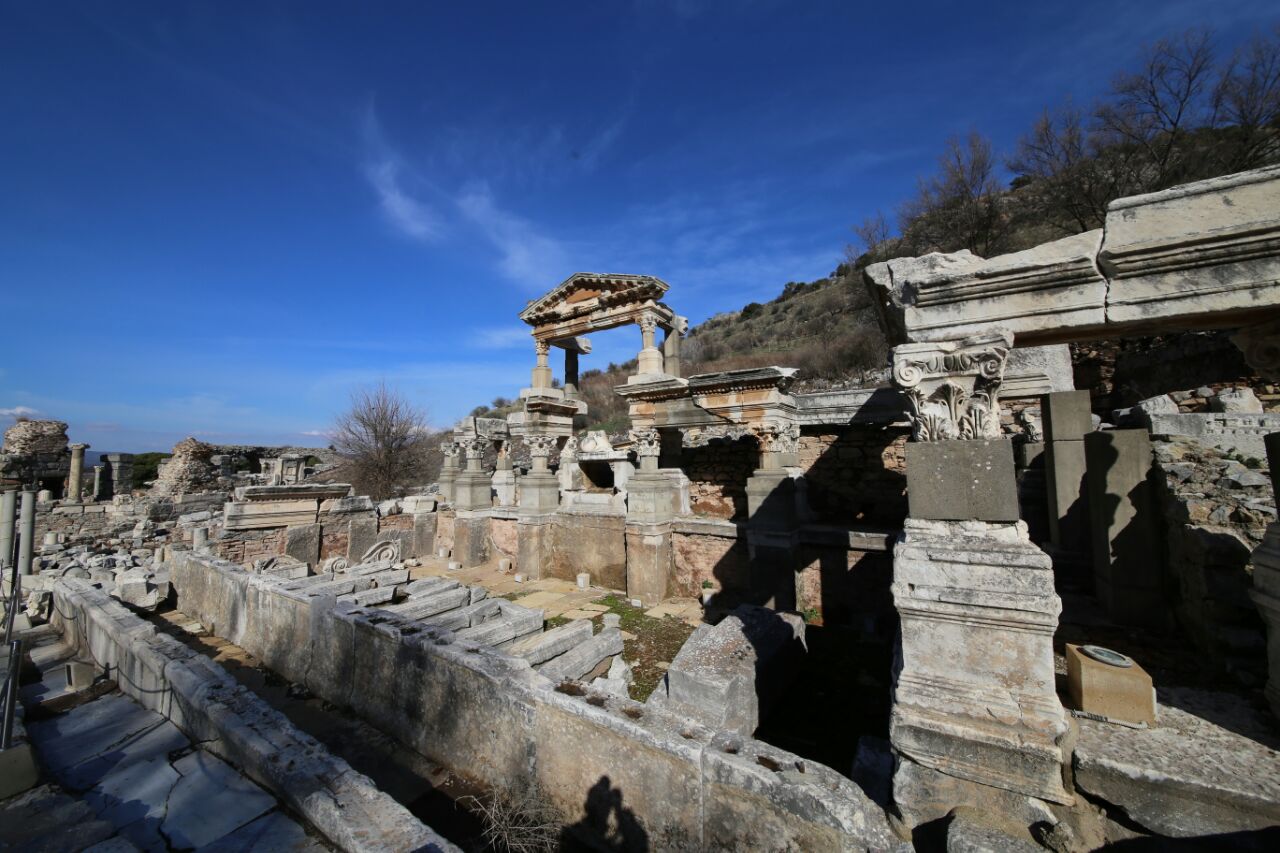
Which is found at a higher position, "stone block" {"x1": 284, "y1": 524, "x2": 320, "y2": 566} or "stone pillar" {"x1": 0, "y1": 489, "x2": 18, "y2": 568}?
"stone pillar" {"x1": 0, "y1": 489, "x2": 18, "y2": 568}

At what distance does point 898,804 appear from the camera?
8.93 ft

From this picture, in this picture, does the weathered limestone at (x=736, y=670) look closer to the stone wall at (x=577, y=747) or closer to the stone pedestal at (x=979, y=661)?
the stone wall at (x=577, y=747)

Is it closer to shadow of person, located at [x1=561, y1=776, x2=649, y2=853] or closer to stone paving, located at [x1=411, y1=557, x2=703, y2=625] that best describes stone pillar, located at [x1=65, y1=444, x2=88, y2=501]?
stone paving, located at [x1=411, y1=557, x2=703, y2=625]

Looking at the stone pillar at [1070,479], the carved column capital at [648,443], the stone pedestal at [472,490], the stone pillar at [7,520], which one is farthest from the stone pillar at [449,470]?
the stone pillar at [1070,479]

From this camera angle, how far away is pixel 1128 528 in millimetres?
4418

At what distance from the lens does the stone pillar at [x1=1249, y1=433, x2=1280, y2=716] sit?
2.76 m

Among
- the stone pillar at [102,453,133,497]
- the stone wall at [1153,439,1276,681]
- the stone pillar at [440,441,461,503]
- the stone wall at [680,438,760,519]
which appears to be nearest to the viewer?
the stone wall at [1153,439,1276,681]

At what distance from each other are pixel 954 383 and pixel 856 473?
22.1 ft

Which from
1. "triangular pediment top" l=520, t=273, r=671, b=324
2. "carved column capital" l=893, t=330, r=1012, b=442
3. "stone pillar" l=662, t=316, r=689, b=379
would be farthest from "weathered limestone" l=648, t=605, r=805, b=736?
"triangular pediment top" l=520, t=273, r=671, b=324

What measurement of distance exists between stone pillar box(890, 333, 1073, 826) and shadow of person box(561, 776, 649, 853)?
1505mm

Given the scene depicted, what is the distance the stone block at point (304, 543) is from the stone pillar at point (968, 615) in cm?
1107

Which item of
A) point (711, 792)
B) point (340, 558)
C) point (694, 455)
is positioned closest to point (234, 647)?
point (340, 558)

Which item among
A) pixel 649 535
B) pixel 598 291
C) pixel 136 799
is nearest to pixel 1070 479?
pixel 649 535

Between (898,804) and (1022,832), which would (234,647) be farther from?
(1022,832)
